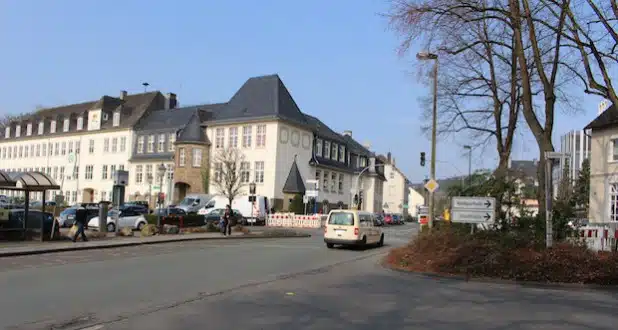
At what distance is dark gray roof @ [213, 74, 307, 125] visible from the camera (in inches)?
2450

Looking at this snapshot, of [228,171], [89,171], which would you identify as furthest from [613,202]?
[89,171]

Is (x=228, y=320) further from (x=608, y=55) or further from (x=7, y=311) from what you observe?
(x=608, y=55)

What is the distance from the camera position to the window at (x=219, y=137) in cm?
6406

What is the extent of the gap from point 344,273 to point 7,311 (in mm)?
8890

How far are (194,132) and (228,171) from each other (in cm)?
1190

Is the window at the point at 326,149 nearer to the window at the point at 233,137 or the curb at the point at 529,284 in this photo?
the window at the point at 233,137

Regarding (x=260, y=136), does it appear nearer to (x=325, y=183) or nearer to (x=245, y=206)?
(x=245, y=206)

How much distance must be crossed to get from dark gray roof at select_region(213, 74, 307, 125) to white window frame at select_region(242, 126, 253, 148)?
1.16 m

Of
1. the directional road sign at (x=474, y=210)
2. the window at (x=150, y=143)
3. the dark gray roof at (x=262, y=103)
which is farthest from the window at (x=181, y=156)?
the directional road sign at (x=474, y=210)

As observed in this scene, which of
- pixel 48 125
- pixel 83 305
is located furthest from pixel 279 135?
pixel 83 305

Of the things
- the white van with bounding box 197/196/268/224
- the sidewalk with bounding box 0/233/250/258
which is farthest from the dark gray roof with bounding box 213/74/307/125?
the sidewalk with bounding box 0/233/250/258

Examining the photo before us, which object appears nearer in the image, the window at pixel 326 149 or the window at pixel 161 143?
the window at pixel 161 143

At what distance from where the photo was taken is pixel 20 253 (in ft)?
64.7

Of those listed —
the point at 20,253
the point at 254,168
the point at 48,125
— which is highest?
the point at 48,125
